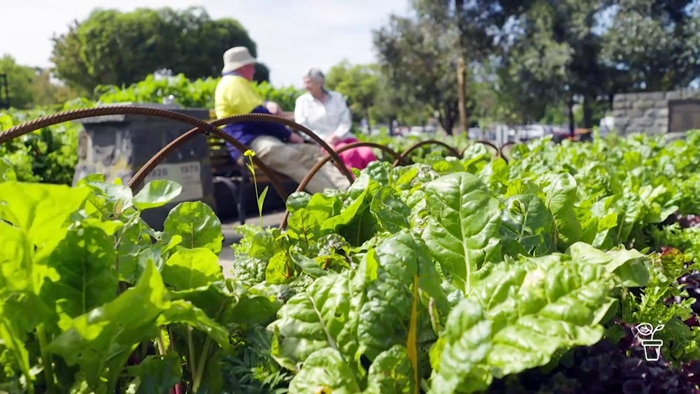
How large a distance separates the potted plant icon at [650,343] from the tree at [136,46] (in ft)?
141

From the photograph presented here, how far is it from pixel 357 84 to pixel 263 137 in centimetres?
5610

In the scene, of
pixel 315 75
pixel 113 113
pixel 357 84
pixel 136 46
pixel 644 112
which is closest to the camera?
pixel 113 113

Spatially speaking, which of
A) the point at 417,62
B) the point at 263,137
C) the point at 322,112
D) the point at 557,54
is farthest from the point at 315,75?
the point at 417,62

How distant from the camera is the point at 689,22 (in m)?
23.6

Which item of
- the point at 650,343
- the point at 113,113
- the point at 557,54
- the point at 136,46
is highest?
the point at 136,46

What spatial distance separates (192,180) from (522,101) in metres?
25.7

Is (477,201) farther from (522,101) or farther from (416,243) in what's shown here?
(522,101)

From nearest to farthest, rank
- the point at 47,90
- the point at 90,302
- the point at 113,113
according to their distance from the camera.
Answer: the point at 90,302 < the point at 113,113 < the point at 47,90

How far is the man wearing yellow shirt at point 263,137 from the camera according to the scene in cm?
531

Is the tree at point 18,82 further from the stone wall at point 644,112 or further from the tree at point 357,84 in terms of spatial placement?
the stone wall at point 644,112

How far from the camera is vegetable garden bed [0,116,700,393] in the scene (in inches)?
30.7

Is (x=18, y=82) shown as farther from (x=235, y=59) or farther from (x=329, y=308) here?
(x=329, y=308)

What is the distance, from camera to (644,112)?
559 inches

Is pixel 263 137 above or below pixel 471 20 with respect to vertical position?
below
